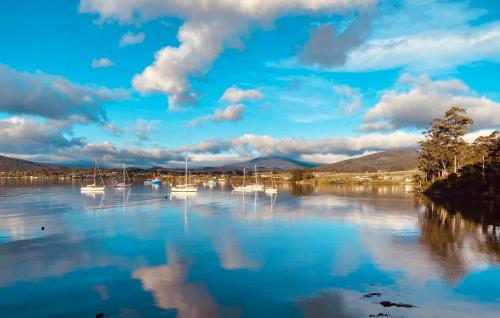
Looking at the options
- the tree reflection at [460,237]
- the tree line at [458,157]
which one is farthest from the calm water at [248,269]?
the tree line at [458,157]

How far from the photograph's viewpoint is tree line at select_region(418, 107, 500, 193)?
93.5 meters

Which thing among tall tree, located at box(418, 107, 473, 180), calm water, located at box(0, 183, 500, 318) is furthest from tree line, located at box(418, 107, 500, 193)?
calm water, located at box(0, 183, 500, 318)

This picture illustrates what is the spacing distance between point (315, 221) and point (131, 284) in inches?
1443

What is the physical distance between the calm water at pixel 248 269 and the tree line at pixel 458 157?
1792 inches

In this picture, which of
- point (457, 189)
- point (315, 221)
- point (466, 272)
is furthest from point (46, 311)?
point (457, 189)

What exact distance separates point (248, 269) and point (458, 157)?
336 ft

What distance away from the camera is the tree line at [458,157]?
93.5 m

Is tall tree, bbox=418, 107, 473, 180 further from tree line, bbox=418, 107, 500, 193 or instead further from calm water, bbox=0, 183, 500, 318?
calm water, bbox=0, 183, 500, 318

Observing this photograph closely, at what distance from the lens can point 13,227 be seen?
50.0 m

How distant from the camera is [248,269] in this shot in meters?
30.0

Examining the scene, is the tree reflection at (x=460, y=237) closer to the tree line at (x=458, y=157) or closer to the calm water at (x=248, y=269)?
the calm water at (x=248, y=269)

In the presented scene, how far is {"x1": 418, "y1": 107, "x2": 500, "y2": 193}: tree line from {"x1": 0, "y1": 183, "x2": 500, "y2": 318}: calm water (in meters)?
45.5

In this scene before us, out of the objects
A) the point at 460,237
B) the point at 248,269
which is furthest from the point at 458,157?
the point at 248,269

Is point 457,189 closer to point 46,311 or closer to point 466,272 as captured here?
point 466,272
